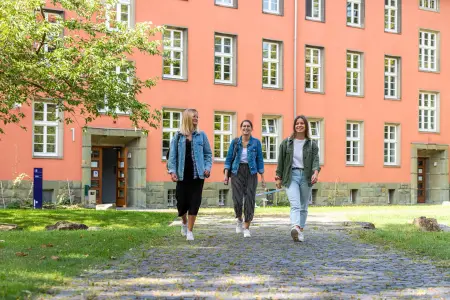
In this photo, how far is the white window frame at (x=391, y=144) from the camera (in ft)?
109

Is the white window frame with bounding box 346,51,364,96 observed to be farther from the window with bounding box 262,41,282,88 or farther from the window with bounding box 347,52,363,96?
the window with bounding box 262,41,282,88

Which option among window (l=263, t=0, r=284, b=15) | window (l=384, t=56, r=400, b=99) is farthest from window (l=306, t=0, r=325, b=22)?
window (l=384, t=56, r=400, b=99)

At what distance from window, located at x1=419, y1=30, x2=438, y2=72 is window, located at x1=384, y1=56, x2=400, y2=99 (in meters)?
1.50

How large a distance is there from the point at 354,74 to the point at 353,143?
291cm

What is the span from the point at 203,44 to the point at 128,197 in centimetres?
620

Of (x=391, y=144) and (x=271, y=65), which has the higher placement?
(x=271, y=65)

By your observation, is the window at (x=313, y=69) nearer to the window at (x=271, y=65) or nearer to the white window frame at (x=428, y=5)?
the window at (x=271, y=65)

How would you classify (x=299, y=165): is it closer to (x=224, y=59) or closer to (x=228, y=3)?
(x=224, y=59)

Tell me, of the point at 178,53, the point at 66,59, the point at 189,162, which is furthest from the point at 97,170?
the point at 189,162

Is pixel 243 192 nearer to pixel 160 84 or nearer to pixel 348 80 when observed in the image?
pixel 160 84

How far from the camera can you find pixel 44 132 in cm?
2488

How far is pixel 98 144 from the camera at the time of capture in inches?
1057

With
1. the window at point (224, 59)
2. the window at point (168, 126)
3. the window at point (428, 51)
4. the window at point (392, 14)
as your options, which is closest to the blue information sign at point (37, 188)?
the window at point (168, 126)

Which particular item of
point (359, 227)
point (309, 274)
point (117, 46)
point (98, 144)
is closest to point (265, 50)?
point (98, 144)
